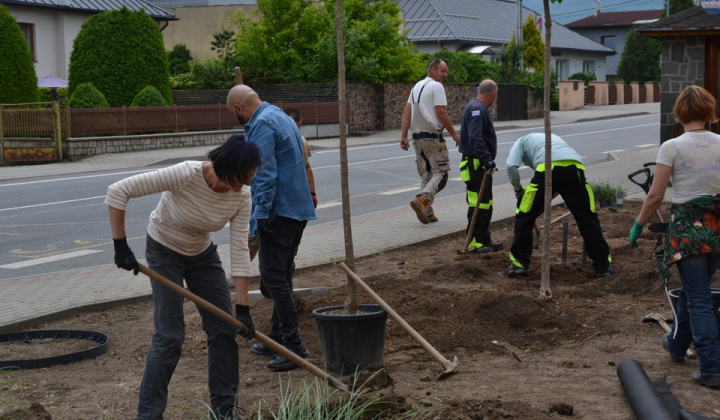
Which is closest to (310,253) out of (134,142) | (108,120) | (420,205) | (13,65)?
(420,205)

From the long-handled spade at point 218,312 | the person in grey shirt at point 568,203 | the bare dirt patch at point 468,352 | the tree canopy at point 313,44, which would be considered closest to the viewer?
the long-handled spade at point 218,312

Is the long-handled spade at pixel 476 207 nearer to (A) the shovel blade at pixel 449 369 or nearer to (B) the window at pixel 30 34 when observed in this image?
(A) the shovel blade at pixel 449 369

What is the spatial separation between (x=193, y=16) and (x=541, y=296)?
44723 mm

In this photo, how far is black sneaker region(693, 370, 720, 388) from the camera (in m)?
4.71

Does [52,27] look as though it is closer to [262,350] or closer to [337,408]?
[262,350]

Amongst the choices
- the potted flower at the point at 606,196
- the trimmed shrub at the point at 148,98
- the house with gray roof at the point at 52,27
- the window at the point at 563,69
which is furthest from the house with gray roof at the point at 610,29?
the potted flower at the point at 606,196

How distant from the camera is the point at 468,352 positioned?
5.67 meters

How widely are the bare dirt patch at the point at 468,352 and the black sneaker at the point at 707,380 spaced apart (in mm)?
39

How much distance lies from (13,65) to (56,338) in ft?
70.1

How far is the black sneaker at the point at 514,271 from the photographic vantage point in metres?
7.98

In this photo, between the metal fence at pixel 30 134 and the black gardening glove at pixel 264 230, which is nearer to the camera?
the black gardening glove at pixel 264 230

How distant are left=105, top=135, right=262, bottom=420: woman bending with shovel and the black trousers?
396 centimetres

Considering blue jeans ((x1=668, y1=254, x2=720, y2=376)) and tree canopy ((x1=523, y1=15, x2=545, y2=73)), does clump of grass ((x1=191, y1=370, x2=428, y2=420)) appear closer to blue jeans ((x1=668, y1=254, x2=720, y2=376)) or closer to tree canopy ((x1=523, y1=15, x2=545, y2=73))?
blue jeans ((x1=668, y1=254, x2=720, y2=376))

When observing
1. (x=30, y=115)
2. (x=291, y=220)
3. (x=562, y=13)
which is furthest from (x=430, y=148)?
(x=562, y=13)
